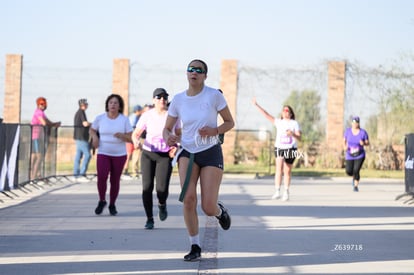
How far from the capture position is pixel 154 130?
13.8 m

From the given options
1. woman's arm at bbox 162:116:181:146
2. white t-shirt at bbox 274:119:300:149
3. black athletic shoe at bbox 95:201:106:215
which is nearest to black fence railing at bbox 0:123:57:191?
black athletic shoe at bbox 95:201:106:215

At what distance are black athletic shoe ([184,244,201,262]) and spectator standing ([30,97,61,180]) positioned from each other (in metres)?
11.2

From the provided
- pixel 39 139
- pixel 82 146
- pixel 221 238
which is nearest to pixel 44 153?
pixel 39 139

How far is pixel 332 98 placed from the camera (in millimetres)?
34094

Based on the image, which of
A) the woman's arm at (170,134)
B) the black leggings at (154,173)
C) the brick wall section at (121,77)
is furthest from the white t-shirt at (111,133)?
the brick wall section at (121,77)

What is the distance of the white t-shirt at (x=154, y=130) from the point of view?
1359 cm

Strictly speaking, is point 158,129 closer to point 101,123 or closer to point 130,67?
point 101,123

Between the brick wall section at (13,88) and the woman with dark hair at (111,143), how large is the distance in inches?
811

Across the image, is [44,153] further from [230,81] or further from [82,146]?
[230,81]

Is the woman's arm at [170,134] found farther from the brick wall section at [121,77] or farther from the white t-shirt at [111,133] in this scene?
the brick wall section at [121,77]

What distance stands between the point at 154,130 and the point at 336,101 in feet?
68.6

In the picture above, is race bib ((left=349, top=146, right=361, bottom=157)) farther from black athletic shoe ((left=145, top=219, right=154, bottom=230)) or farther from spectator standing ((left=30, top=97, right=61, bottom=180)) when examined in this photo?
black athletic shoe ((left=145, top=219, right=154, bottom=230))

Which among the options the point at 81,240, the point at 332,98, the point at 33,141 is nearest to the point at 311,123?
the point at 332,98

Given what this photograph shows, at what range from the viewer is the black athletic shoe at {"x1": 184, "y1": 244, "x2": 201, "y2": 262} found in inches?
403
